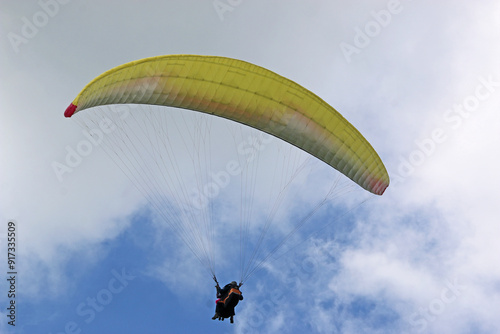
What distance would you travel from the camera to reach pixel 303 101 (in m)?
21.5

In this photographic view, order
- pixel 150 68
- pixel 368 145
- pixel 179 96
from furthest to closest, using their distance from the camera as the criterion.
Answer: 1. pixel 368 145
2. pixel 179 96
3. pixel 150 68

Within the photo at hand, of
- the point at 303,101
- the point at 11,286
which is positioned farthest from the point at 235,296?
the point at 11,286

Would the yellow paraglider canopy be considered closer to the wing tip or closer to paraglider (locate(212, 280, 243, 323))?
the wing tip

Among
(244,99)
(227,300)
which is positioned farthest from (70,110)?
(227,300)

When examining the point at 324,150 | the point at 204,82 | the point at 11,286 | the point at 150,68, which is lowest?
the point at 11,286

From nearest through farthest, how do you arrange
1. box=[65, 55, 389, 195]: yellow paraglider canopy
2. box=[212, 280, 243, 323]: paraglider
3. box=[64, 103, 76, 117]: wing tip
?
box=[64, 103, 76, 117]: wing tip, box=[65, 55, 389, 195]: yellow paraglider canopy, box=[212, 280, 243, 323]: paraglider

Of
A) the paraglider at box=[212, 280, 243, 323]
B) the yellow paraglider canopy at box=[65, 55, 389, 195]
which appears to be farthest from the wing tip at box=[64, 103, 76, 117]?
the paraglider at box=[212, 280, 243, 323]

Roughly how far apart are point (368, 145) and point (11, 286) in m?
17.7

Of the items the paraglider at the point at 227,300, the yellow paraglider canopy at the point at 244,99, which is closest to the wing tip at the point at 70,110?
the yellow paraglider canopy at the point at 244,99

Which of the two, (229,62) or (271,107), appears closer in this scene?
(229,62)

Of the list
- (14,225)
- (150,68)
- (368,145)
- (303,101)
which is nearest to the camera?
(150,68)

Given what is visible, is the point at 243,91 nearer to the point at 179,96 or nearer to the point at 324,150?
the point at 179,96

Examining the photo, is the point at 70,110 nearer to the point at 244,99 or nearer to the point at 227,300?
the point at 244,99

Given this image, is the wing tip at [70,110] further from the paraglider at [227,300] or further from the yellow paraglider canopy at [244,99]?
the paraglider at [227,300]
